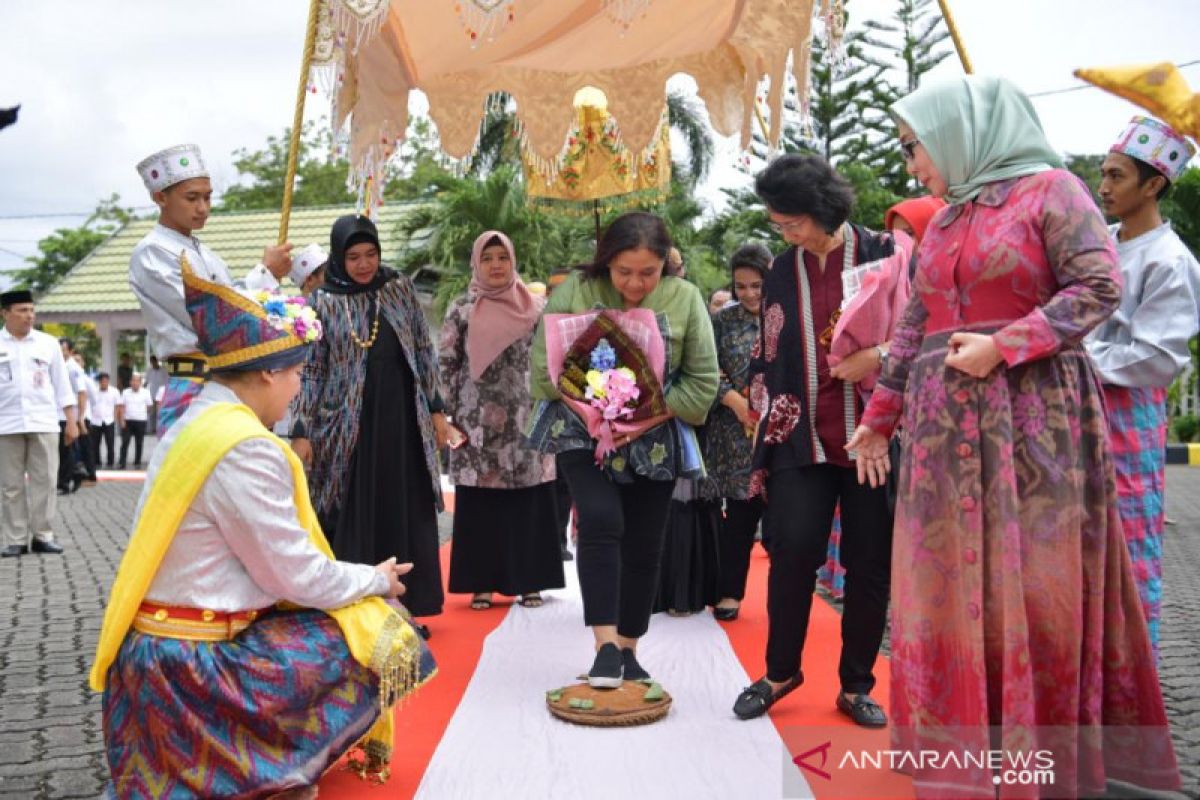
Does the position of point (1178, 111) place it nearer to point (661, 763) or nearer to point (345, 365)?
point (661, 763)

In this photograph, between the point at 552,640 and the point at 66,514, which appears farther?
the point at 66,514

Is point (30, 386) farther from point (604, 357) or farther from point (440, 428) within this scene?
point (604, 357)

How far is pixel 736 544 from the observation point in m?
5.47

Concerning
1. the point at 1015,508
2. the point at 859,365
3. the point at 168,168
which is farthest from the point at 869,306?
the point at 168,168

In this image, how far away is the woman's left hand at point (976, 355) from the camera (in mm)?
2672

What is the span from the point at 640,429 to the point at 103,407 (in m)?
14.7

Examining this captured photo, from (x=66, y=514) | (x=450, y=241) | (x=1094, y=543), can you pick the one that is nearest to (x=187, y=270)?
(x=1094, y=543)

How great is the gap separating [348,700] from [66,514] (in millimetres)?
9087

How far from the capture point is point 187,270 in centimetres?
305

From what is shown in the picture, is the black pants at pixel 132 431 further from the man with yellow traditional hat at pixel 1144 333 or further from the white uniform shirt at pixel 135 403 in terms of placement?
the man with yellow traditional hat at pixel 1144 333

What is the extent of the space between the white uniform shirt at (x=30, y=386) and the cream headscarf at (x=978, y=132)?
288 inches

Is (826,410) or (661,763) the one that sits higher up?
(826,410)

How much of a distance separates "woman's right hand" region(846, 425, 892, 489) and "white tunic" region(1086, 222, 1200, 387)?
0.70 m

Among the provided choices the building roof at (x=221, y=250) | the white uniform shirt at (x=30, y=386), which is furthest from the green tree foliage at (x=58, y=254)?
the white uniform shirt at (x=30, y=386)
